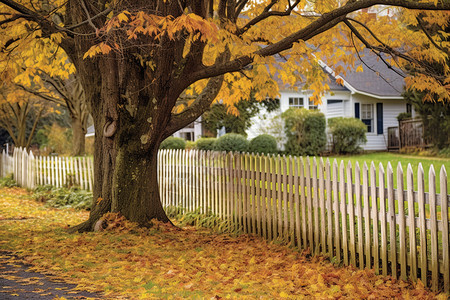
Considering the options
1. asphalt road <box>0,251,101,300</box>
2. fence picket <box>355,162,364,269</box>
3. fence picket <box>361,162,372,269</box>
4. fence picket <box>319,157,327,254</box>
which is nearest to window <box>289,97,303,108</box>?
fence picket <box>319,157,327,254</box>

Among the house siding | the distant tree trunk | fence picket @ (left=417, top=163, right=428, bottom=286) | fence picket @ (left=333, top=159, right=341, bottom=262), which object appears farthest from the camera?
the house siding

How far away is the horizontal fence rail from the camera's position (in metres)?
5.91

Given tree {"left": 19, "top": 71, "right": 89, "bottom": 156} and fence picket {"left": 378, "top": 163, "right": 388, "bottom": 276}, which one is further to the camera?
tree {"left": 19, "top": 71, "right": 89, "bottom": 156}

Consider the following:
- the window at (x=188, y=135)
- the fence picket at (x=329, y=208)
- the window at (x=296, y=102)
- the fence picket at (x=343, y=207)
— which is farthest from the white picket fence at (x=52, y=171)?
the window at (x=296, y=102)

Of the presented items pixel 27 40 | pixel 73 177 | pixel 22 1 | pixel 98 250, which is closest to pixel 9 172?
pixel 73 177

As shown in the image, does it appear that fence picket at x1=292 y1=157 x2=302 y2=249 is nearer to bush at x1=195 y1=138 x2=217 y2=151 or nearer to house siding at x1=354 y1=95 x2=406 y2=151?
bush at x1=195 y1=138 x2=217 y2=151

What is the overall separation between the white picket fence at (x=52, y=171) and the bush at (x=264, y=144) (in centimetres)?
1038

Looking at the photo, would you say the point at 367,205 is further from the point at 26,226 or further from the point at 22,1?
the point at 22,1

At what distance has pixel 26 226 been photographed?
33.3 ft

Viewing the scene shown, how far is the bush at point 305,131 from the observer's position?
83.1 ft

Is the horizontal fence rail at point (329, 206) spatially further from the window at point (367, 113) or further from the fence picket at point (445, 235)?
the window at point (367, 113)

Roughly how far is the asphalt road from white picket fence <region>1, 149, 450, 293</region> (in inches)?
144

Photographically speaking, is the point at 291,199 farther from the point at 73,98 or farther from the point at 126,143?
the point at 73,98

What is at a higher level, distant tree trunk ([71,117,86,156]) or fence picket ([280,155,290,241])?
distant tree trunk ([71,117,86,156])
